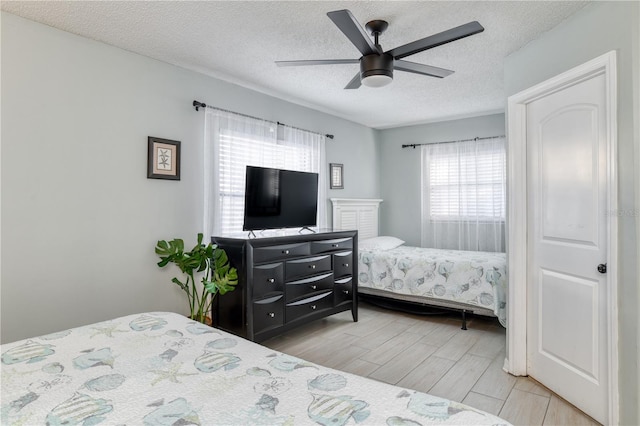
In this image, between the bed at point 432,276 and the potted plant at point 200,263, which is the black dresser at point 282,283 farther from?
the bed at point 432,276

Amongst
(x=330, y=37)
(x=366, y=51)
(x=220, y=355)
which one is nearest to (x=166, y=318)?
(x=220, y=355)

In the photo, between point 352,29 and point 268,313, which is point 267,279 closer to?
point 268,313

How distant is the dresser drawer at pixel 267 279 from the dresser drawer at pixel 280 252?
0.20 ft

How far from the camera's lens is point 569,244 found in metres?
2.30

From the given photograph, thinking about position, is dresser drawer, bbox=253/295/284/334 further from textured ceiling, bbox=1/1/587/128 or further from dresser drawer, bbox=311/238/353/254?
textured ceiling, bbox=1/1/587/128

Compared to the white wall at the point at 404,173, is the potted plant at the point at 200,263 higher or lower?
lower


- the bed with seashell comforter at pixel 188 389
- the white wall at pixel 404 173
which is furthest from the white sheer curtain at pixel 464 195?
the bed with seashell comforter at pixel 188 389

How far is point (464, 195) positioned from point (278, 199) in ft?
9.41

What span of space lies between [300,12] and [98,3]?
1229 mm

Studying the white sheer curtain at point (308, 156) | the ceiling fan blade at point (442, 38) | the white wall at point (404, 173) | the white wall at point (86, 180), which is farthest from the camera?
the white wall at point (404, 173)

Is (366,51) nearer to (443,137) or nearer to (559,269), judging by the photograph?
(559,269)

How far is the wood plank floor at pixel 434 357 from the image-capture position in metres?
2.26

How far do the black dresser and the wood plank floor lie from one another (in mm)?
276

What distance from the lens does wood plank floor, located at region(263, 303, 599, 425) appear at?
2.26m
